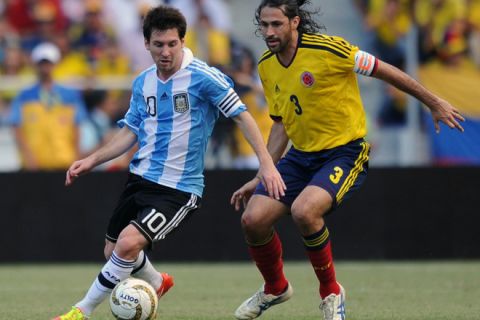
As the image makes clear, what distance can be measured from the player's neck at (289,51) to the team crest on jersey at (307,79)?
0.44 feet

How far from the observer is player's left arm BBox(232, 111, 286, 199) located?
251 inches

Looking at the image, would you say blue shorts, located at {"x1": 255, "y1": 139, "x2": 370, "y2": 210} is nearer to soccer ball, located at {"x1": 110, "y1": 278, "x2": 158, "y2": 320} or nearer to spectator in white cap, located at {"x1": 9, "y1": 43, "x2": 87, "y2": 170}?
soccer ball, located at {"x1": 110, "y1": 278, "x2": 158, "y2": 320}

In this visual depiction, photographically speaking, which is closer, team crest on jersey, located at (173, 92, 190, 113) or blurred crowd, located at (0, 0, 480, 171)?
team crest on jersey, located at (173, 92, 190, 113)

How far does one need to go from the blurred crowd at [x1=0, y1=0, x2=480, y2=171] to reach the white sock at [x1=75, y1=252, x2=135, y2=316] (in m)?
6.69

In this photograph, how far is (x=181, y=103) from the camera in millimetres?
6848

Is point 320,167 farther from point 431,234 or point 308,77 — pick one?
point 431,234

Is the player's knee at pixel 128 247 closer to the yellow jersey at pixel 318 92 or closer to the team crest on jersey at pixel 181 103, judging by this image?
the team crest on jersey at pixel 181 103

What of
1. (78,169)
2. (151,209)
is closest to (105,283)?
(151,209)

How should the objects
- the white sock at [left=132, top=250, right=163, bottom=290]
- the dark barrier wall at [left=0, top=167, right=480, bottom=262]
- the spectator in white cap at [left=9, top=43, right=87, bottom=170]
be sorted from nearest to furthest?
the white sock at [left=132, top=250, right=163, bottom=290] < the dark barrier wall at [left=0, top=167, right=480, bottom=262] < the spectator in white cap at [left=9, top=43, right=87, bottom=170]

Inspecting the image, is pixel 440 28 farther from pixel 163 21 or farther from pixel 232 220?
pixel 163 21

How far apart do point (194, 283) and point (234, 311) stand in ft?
7.85

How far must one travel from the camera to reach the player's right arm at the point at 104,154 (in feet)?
22.0

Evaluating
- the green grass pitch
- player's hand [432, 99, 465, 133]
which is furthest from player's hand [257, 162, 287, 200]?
the green grass pitch

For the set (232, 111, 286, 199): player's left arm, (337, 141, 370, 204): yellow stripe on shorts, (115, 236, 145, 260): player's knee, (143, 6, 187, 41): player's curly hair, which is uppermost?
(143, 6, 187, 41): player's curly hair
